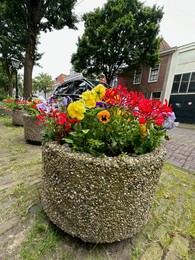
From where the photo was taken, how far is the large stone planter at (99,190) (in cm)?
82

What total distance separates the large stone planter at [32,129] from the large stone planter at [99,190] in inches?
76.4

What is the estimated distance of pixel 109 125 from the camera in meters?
0.99

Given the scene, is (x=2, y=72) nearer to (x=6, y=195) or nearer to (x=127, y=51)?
(x=127, y=51)

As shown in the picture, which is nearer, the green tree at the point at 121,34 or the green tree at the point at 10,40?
the green tree at the point at 121,34

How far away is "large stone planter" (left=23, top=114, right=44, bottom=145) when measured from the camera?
275 cm

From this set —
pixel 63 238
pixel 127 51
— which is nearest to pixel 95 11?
pixel 127 51

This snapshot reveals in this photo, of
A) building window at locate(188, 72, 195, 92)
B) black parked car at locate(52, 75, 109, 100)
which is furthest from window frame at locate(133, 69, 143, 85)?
black parked car at locate(52, 75, 109, 100)

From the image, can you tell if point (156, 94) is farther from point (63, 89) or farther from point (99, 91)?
point (99, 91)

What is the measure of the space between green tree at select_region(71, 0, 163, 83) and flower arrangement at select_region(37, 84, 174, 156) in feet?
34.0

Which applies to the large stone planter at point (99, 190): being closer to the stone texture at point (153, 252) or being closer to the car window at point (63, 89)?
the stone texture at point (153, 252)

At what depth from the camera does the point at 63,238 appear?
1.05m

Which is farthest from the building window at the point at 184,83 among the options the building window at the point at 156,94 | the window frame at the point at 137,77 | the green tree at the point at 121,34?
the window frame at the point at 137,77

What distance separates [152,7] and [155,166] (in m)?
12.6

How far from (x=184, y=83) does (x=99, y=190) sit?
1246cm
